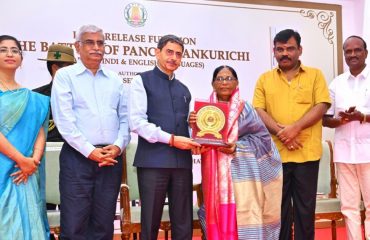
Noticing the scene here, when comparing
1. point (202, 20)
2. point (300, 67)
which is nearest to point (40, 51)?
point (202, 20)

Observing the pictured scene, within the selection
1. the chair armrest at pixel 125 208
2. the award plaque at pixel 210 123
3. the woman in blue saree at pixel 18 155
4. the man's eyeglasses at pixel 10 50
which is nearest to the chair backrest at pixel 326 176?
the award plaque at pixel 210 123

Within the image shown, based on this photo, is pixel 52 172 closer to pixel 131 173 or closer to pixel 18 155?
pixel 131 173

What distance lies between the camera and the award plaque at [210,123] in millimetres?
2795

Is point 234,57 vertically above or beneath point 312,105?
above

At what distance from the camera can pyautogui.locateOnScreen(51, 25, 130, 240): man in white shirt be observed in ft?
8.61

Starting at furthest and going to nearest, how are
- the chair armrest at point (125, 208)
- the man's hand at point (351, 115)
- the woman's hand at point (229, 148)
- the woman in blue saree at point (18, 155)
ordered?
the man's hand at point (351, 115) < the chair armrest at point (125, 208) < the woman's hand at point (229, 148) < the woman in blue saree at point (18, 155)

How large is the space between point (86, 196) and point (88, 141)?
0.32m

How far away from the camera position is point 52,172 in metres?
3.55

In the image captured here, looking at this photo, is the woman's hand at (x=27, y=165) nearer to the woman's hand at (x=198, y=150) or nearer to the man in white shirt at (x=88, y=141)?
the man in white shirt at (x=88, y=141)

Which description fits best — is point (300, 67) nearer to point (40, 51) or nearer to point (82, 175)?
point (82, 175)

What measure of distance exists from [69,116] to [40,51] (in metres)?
2.09

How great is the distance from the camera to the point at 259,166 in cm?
305

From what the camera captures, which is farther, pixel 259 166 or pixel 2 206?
pixel 259 166

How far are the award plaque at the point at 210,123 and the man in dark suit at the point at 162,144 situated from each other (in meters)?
0.09
